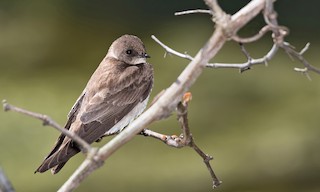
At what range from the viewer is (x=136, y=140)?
343 centimetres

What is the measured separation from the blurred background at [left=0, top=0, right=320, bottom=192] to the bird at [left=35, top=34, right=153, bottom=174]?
125cm

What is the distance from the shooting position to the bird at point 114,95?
1812 millimetres

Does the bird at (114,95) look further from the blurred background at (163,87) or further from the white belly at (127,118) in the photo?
the blurred background at (163,87)

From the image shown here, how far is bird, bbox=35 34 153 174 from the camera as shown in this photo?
5.94ft

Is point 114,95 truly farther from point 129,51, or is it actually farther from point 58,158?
point 58,158

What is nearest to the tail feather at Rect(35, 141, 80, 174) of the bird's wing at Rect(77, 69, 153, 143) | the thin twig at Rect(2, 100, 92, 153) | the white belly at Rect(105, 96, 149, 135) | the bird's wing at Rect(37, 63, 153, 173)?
the bird's wing at Rect(37, 63, 153, 173)

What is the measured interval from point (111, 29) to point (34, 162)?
3.06 ft

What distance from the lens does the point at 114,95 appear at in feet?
6.29

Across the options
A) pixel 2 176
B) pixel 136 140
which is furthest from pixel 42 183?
pixel 2 176

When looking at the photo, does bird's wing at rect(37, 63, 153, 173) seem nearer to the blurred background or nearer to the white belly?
the white belly

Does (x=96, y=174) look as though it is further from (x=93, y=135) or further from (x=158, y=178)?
(x=93, y=135)

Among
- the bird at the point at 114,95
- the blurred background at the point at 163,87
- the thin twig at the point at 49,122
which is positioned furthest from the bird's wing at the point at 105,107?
the blurred background at the point at 163,87

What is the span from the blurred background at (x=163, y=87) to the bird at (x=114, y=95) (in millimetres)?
1248

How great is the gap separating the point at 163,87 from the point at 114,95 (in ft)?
5.15
